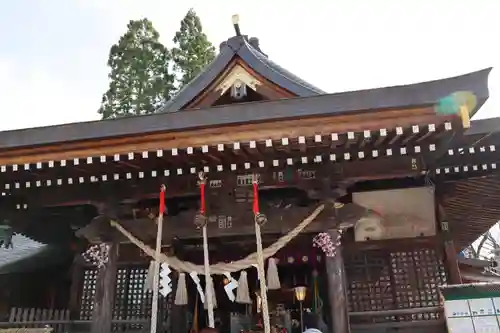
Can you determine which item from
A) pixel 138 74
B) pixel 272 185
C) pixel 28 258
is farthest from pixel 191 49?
pixel 272 185

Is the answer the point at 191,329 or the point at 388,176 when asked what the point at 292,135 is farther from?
the point at 191,329

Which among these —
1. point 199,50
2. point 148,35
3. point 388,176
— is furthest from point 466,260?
point 148,35

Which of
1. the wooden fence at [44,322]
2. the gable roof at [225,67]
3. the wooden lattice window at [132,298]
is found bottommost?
the wooden fence at [44,322]

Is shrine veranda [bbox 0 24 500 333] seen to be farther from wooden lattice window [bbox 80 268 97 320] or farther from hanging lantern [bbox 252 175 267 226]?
hanging lantern [bbox 252 175 267 226]

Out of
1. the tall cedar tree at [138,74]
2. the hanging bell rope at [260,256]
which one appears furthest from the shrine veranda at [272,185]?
the tall cedar tree at [138,74]

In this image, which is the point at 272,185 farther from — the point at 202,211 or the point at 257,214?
the point at 202,211

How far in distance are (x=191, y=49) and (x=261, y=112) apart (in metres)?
14.6

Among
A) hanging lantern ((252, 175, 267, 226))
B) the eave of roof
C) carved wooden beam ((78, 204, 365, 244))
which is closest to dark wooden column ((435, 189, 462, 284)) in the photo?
carved wooden beam ((78, 204, 365, 244))

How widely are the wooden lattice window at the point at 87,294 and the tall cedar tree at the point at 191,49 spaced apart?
11.5 m

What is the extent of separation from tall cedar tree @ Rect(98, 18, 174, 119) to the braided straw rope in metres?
12.0

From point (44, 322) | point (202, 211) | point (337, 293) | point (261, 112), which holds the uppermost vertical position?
point (261, 112)

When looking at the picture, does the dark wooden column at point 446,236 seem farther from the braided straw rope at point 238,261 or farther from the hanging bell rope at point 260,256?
the hanging bell rope at point 260,256

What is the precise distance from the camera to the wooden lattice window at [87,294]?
7.18m

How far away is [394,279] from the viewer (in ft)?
20.6
